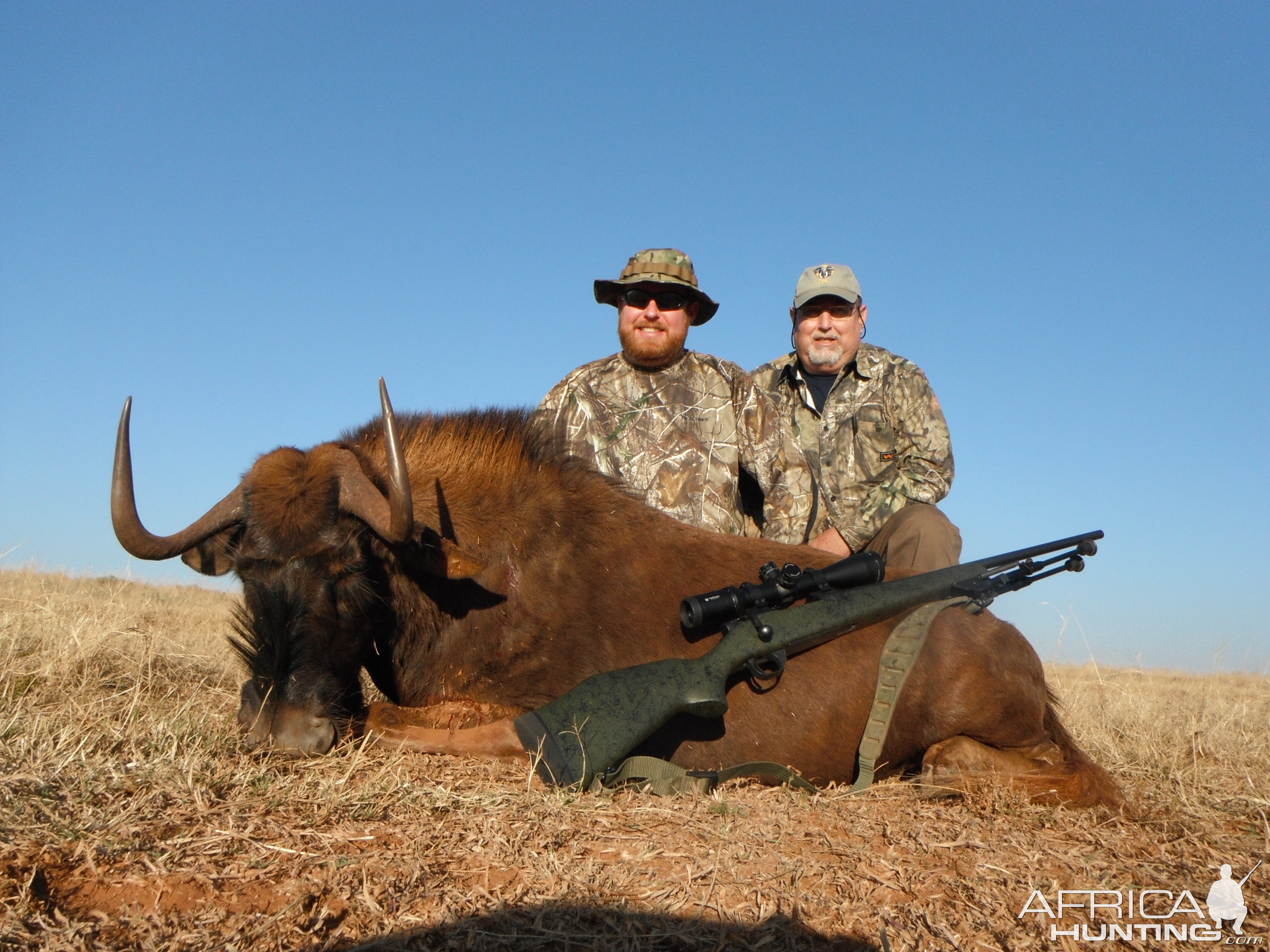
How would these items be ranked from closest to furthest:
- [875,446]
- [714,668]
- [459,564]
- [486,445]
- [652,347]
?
1. [714,668]
2. [459,564]
3. [486,445]
4. [652,347]
5. [875,446]

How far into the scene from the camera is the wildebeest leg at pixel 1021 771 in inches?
172

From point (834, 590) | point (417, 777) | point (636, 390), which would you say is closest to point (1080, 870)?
point (834, 590)

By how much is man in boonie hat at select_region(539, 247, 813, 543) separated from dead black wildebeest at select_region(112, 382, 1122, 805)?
196cm

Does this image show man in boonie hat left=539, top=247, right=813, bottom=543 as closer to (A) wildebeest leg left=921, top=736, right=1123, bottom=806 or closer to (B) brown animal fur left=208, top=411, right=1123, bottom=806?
(B) brown animal fur left=208, top=411, right=1123, bottom=806

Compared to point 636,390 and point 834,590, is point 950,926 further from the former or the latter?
point 636,390

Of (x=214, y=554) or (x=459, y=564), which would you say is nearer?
(x=459, y=564)

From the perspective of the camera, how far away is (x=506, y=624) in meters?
4.50

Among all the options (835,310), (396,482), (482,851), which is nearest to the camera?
(482,851)

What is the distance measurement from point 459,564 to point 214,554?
1.27 meters

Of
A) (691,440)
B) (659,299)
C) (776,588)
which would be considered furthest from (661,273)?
(776,588)

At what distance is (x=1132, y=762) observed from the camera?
18.3ft

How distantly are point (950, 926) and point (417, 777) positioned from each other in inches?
81.5

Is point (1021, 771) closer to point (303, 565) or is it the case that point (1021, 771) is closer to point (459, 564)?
point (459, 564)

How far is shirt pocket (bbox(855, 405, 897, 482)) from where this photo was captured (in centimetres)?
756
